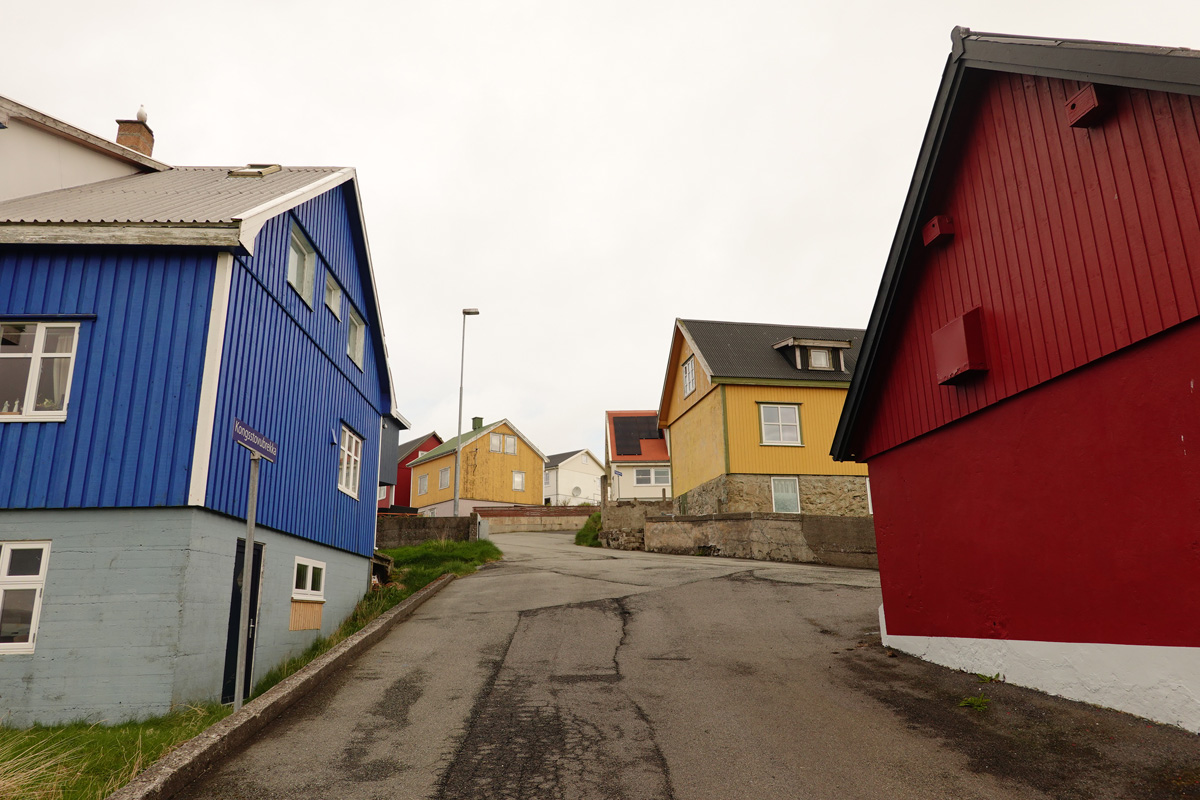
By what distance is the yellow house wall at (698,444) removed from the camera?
2680 cm

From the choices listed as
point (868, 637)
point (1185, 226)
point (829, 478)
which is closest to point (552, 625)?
point (868, 637)

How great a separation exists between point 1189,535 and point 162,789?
25.3ft

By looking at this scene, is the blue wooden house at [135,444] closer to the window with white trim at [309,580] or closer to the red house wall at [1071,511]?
the window with white trim at [309,580]

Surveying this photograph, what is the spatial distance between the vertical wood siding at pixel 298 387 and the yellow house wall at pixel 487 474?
3307cm

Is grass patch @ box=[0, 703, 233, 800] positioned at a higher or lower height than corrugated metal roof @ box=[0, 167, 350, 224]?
lower

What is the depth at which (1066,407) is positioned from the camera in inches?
279

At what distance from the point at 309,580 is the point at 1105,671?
1117cm

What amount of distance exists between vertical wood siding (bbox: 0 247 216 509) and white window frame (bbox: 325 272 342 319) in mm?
4732

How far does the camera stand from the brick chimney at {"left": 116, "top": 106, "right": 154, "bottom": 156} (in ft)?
54.2

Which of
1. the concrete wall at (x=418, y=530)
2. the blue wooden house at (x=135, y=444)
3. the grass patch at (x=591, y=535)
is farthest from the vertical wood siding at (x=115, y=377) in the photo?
the grass patch at (x=591, y=535)

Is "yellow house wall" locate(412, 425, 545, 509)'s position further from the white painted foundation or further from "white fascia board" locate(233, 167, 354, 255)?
the white painted foundation

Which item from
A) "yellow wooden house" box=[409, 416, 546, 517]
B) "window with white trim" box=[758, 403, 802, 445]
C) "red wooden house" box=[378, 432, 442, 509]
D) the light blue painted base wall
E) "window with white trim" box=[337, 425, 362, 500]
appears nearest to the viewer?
the light blue painted base wall

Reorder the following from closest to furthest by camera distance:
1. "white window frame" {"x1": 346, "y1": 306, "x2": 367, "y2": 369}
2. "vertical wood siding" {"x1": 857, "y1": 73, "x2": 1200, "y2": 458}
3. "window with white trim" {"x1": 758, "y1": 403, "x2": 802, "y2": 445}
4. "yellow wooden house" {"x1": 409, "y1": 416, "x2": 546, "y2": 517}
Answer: "vertical wood siding" {"x1": 857, "y1": 73, "x2": 1200, "y2": 458} < "white window frame" {"x1": 346, "y1": 306, "x2": 367, "y2": 369} < "window with white trim" {"x1": 758, "y1": 403, "x2": 802, "y2": 445} < "yellow wooden house" {"x1": 409, "y1": 416, "x2": 546, "y2": 517}

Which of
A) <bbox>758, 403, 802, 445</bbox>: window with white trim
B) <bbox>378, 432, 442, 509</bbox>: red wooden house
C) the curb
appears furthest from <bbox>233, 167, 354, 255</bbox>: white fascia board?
<bbox>378, 432, 442, 509</bbox>: red wooden house
